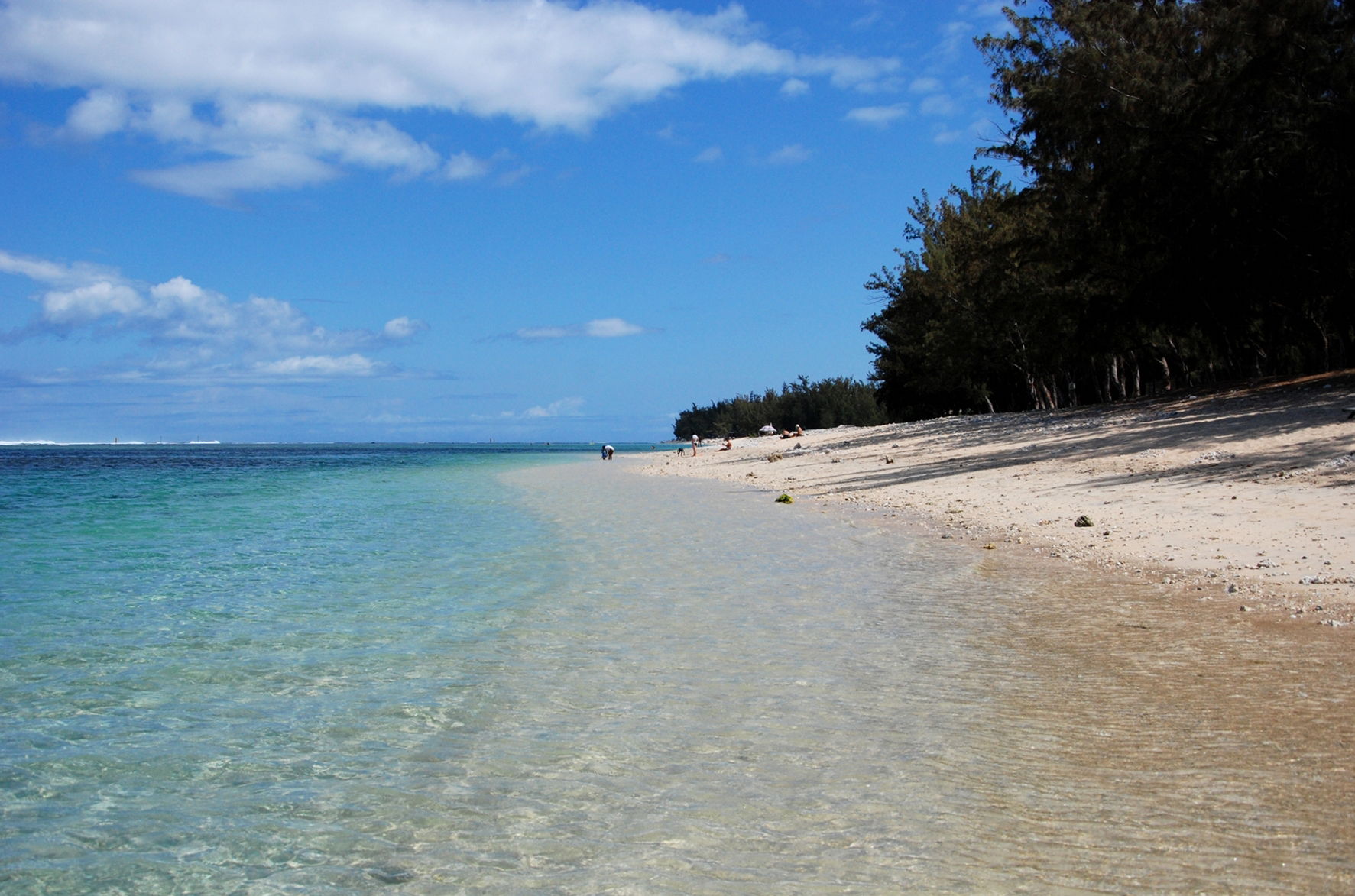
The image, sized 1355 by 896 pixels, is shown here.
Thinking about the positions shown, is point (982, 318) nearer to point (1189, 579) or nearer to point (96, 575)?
point (1189, 579)

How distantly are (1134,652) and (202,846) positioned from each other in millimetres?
5714

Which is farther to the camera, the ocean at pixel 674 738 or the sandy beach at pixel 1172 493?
the sandy beach at pixel 1172 493

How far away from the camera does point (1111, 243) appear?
28125 mm

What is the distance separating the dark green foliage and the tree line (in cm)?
4514

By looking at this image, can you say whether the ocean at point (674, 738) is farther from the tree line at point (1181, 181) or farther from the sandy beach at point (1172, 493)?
the tree line at point (1181, 181)

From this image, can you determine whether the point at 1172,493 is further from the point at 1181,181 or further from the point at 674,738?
the point at 1181,181

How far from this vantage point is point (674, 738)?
4.95 meters

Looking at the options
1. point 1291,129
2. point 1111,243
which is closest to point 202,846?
point 1291,129

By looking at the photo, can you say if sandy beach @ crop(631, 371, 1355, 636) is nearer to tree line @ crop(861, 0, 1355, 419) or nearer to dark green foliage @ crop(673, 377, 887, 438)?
tree line @ crop(861, 0, 1355, 419)

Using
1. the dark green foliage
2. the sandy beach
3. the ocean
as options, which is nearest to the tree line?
the sandy beach

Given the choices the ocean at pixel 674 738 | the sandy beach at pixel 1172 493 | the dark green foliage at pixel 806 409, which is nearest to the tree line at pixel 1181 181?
the sandy beach at pixel 1172 493

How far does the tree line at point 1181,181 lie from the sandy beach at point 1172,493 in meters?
3.17

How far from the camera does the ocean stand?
350 cm

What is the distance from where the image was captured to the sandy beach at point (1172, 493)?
8688 mm
